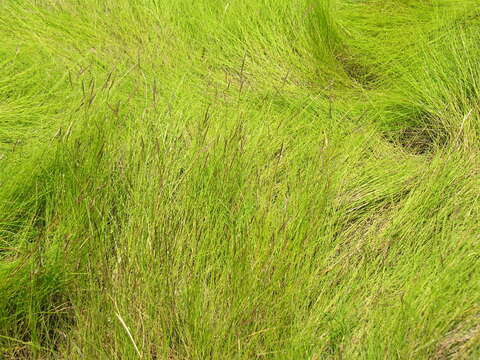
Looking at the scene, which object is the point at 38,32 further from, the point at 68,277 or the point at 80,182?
the point at 68,277

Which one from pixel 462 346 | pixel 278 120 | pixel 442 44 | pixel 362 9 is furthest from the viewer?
pixel 362 9

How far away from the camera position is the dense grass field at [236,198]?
1191 millimetres

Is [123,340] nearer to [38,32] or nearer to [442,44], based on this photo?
[38,32]

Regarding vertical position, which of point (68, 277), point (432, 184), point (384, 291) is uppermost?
point (432, 184)

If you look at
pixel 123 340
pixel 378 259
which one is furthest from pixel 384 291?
pixel 123 340

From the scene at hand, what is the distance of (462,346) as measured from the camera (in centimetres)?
111

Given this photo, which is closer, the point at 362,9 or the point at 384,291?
the point at 384,291

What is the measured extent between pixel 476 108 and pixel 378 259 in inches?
32.3

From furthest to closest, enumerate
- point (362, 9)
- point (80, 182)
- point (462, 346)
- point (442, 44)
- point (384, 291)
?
point (362, 9) → point (442, 44) → point (80, 182) → point (384, 291) → point (462, 346)

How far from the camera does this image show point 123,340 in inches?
46.0

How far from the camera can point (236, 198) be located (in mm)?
1423

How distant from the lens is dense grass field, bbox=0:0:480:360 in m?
Answer: 1.19

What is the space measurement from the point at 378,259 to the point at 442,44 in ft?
3.58

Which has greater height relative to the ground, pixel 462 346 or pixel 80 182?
pixel 462 346
